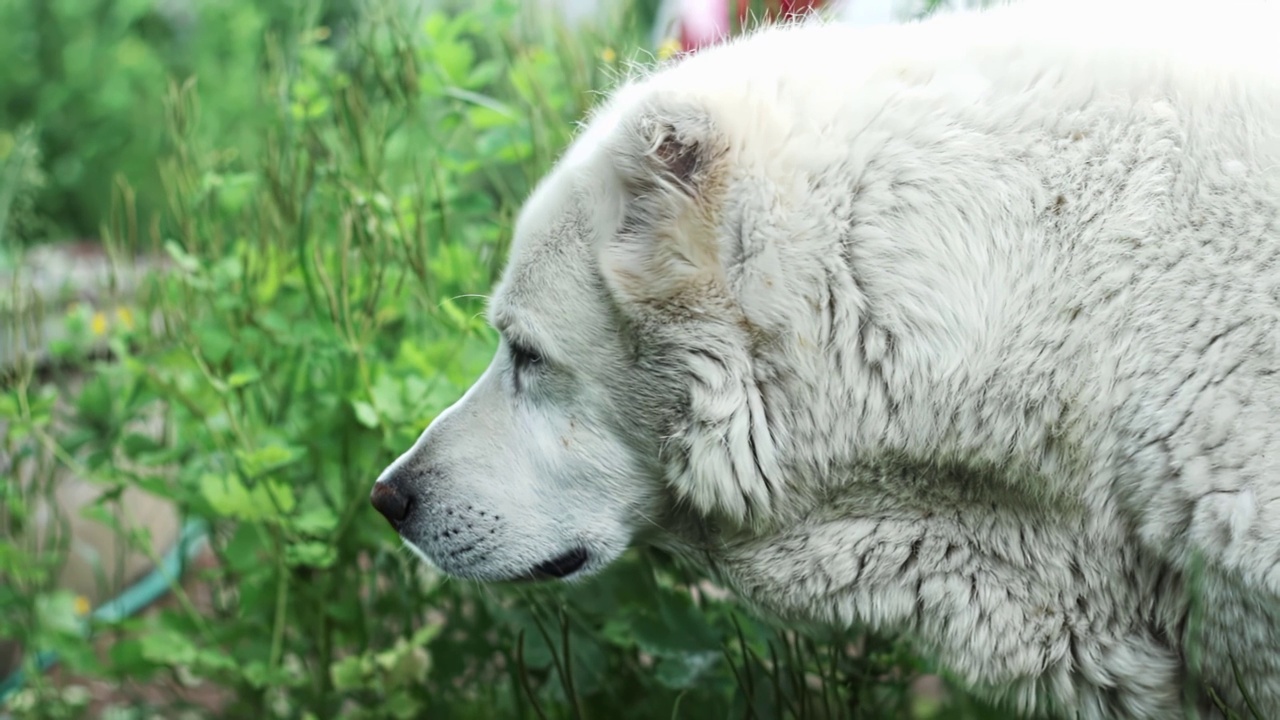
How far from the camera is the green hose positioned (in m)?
3.36

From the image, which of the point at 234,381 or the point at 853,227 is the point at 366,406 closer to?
the point at 234,381

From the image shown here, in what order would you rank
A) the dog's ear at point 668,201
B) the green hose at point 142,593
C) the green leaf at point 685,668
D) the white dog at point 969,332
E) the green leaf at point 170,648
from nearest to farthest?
the white dog at point 969,332, the dog's ear at point 668,201, the green leaf at point 685,668, the green leaf at point 170,648, the green hose at point 142,593

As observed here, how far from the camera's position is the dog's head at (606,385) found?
78.4 inches

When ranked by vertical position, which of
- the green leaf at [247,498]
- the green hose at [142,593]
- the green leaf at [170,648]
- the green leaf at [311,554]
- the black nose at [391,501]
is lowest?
the green hose at [142,593]

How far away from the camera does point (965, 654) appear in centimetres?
206

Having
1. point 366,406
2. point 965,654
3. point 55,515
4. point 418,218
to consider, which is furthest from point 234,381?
point 965,654

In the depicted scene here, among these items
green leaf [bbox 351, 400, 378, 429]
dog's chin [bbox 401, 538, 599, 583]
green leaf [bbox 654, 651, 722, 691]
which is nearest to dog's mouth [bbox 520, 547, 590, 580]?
dog's chin [bbox 401, 538, 599, 583]

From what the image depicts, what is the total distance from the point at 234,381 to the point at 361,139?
0.73 metres

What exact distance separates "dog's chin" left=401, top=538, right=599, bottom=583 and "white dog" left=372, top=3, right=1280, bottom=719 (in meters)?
0.19

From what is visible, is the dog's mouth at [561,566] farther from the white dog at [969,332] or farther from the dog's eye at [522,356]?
the dog's eye at [522,356]

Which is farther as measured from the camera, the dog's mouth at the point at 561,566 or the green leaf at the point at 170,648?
the green leaf at the point at 170,648

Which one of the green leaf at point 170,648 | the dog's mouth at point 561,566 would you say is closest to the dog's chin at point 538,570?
the dog's mouth at point 561,566

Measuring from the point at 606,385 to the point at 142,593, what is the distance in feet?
9.95

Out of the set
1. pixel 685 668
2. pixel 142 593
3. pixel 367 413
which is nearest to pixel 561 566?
pixel 685 668
